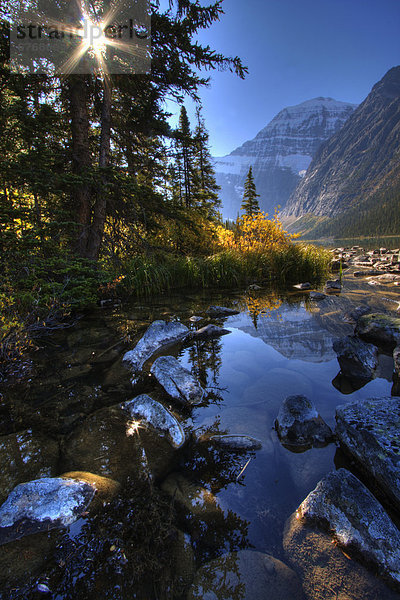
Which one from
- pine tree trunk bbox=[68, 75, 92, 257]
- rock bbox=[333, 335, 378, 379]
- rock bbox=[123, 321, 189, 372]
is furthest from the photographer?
pine tree trunk bbox=[68, 75, 92, 257]

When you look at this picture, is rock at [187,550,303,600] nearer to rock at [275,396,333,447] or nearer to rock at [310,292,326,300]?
rock at [275,396,333,447]

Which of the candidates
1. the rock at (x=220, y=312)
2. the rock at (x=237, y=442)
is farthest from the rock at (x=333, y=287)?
the rock at (x=237, y=442)

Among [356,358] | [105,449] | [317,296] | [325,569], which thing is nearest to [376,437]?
[325,569]

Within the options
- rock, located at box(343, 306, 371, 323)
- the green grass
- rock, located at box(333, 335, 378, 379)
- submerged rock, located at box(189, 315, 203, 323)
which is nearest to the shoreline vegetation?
the green grass

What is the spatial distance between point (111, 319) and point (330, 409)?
478 centimetres

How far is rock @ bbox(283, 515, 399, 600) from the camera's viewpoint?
1.14m

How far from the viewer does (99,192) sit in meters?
7.09

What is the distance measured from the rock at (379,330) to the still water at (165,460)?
1.20 ft

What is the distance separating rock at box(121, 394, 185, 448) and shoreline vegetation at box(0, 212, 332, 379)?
2687 mm

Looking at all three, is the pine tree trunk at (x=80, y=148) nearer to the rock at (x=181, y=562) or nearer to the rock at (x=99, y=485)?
the rock at (x=99, y=485)

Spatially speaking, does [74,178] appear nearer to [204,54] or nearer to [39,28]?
[39,28]

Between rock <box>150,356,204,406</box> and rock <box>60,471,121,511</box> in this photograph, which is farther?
rock <box>150,356,204,406</box>

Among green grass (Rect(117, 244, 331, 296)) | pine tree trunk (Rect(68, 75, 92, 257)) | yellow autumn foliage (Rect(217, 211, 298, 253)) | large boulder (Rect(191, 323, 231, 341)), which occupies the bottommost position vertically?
large boulder (Rect(191, 323, 231, 341))

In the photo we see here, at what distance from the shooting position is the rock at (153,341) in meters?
3.59
